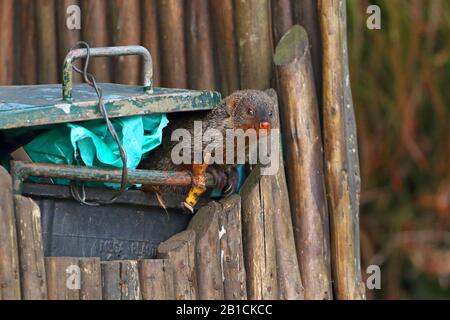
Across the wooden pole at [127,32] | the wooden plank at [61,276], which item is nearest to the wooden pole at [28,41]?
the wooden pole at [127,32]

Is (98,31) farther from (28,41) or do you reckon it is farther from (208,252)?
(208,252)

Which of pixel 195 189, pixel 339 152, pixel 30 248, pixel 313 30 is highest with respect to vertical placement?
pixel 313 30

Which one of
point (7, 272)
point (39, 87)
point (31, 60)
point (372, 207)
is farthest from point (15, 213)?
point (372, 207)

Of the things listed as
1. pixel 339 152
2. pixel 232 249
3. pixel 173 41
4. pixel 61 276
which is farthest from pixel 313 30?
pixel 61 276

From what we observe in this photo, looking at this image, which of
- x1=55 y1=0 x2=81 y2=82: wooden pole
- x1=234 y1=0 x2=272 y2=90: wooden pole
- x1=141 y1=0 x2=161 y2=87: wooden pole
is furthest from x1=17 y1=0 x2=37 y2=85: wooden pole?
x1=234 y1=0 x2=272 y2=90: wooden pole

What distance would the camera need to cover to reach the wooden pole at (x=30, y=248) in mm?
4449

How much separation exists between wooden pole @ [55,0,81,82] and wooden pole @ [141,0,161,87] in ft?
1.40

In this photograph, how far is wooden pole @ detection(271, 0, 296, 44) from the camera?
19.2 ft

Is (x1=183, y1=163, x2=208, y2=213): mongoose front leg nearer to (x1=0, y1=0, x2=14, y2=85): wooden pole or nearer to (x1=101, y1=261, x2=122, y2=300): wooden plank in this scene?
(x1=101, y1=261, x2=122, y2=300): wooden plank

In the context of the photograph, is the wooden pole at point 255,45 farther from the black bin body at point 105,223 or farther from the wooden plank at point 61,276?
the wooden plank at point 61,276

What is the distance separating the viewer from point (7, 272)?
4406mm

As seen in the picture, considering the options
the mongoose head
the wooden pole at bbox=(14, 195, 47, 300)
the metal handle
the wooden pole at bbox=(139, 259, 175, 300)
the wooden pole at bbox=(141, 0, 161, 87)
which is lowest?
the wooden pole at bbox=(139, 259, 175, 300)

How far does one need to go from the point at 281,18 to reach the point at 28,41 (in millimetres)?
1584

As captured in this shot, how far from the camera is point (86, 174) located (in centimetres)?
473
